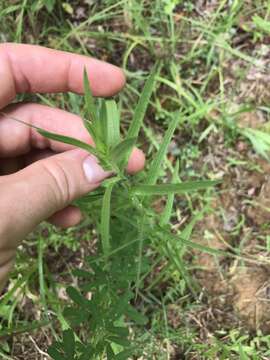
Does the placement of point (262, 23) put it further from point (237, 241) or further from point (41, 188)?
point (41, 188)

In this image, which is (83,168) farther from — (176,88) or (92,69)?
(176,88)

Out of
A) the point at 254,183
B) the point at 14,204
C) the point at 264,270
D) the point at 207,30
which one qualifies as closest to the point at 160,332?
the point at 264,270

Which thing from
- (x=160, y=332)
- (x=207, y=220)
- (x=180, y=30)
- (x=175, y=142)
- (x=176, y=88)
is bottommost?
(x=160, y=332)

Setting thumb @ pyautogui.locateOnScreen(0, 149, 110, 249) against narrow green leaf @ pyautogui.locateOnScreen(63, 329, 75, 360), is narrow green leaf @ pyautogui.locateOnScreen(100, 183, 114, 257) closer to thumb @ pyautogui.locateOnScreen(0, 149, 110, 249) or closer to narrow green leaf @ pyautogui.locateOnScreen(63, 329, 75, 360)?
thumb @ pyautogui.locateOnScreen(0, 149, 110, 249)

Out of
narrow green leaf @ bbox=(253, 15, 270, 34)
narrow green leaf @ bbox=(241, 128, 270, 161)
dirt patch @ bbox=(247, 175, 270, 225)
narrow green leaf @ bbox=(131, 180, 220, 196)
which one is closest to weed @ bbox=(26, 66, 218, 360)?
narrow green leaf @ bbox=(131, 180, 220, 196)

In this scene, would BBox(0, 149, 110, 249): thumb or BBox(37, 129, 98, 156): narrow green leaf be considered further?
BBox(0, 149, 110, 249): thumb

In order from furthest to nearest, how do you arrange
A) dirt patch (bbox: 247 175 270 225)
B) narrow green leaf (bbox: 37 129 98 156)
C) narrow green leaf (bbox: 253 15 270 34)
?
narrow green leaf (bbox: 253 15 270 34)
dirt patch (bbox: 247 175 270 225)
narrow green leaf (bbox: 37 129 98 156)

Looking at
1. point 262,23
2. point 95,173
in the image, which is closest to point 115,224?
point 95,173
